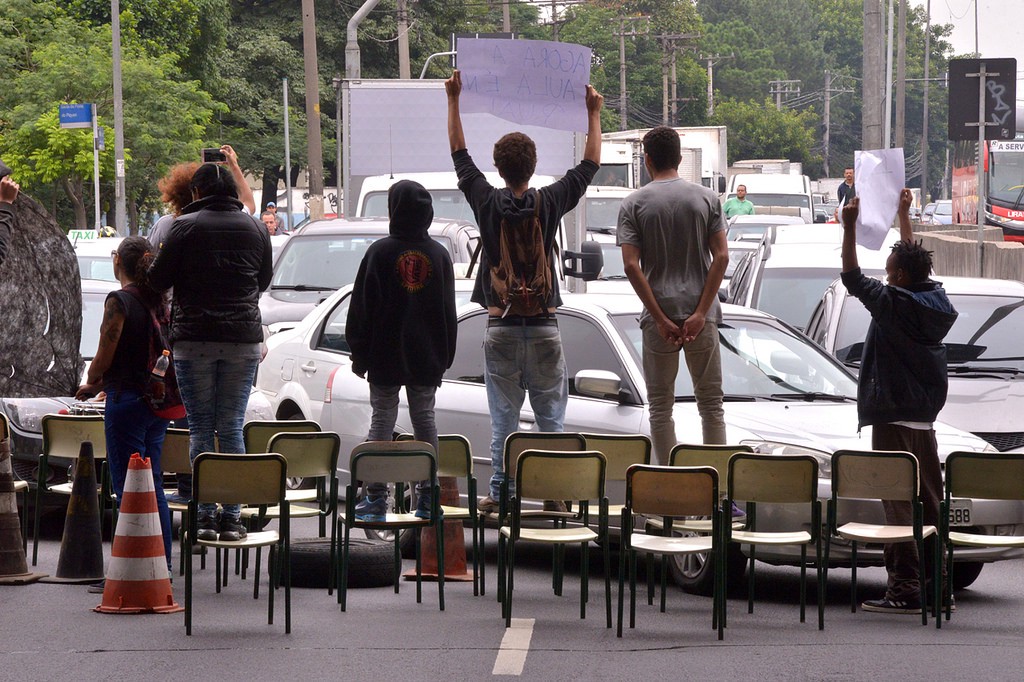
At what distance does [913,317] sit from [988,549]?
47.4 inches

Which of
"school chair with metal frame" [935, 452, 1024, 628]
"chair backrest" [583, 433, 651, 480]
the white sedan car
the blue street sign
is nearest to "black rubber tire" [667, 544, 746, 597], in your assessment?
the white sedan car

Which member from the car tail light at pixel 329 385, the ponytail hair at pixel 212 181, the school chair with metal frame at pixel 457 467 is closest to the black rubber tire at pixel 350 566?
the school chair with metal frame at pixel 457 467

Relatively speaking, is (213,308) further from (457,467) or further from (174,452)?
(457,467)

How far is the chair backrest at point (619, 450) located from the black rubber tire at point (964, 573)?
1.87m

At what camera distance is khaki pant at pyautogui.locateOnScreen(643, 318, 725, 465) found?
9188 mm

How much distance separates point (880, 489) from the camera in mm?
8391

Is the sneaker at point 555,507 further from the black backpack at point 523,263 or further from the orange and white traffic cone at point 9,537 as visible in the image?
the orange and white traffic cone at point 9,537

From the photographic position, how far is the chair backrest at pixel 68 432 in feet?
31.4

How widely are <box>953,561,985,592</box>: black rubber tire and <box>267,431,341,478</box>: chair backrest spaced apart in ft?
11.1

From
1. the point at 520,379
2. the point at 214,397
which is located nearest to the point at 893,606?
the point at 520,379

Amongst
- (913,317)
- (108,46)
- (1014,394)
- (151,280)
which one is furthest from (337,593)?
(108,46)

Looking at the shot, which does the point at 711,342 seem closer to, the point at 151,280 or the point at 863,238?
the point at 863,238

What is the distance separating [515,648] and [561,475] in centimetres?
106

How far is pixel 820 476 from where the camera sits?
352 inches
